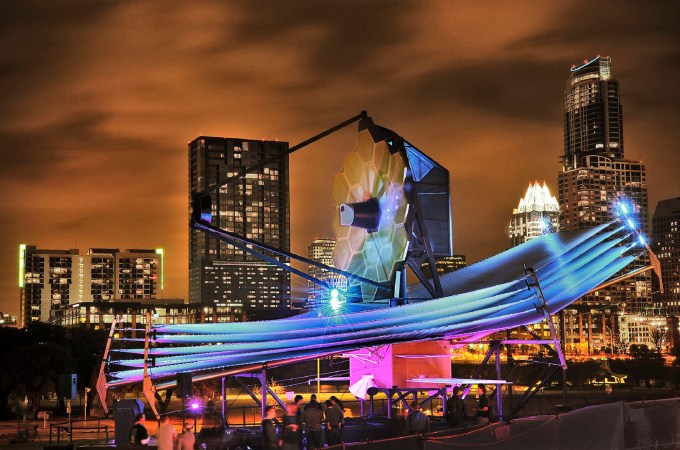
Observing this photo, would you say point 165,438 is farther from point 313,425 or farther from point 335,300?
point 335,300

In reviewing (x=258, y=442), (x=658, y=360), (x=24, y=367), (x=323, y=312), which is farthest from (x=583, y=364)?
(x=258, y=442)

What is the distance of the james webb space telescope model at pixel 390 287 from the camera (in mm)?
30344

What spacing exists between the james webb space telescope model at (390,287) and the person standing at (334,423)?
324 centimetres

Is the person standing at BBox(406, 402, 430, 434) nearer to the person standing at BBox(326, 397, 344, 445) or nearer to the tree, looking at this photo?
the person standing at BBox(326, 397, 344, 445)

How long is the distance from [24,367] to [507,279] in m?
54.8

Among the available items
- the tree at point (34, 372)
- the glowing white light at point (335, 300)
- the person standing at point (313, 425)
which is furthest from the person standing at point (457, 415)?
the tree at point (34, 372)

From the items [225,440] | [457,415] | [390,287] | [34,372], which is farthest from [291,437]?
[34,372]

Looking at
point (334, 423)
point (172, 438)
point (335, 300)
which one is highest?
point (335, 300)

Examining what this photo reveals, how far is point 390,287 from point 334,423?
12.5 m

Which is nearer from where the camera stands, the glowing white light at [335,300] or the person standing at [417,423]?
the person standing at [417,423]

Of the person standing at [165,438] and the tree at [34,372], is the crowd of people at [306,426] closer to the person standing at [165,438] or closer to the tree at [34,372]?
the person standing at [165,438]

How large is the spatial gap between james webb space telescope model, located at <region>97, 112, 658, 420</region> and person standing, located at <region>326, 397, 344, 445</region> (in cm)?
324

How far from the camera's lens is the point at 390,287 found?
38625mm

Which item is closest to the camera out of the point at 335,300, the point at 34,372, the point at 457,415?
the point at 457,415
